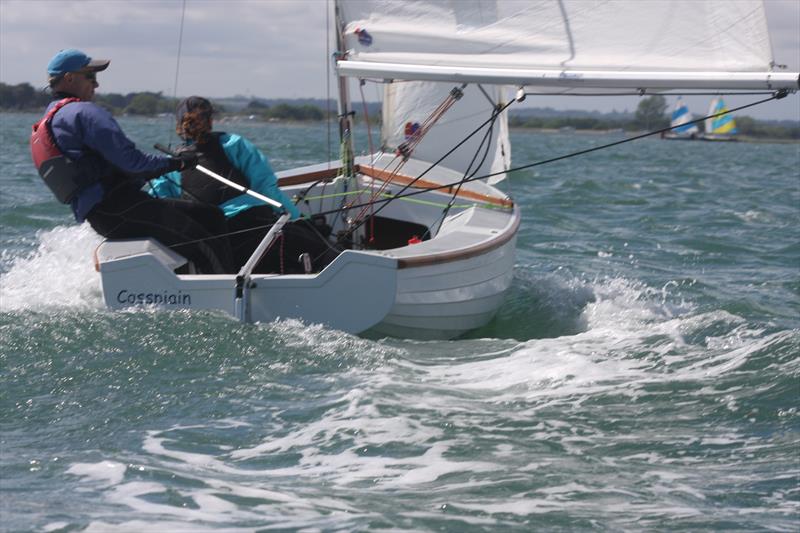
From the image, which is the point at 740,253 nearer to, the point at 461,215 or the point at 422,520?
the point at 461,215

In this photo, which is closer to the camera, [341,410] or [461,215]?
[341,410]

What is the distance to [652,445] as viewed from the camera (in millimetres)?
3859

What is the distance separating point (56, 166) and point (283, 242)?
1087mm

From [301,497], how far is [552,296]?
12.2 ft

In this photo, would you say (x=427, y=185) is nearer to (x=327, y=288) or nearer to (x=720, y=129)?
(x=327, y=288)

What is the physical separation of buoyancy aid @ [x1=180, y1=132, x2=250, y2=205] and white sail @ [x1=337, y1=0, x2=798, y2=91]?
0.71 meters

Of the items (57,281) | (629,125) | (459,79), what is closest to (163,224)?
(57,281)

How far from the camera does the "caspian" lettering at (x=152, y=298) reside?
4.95 meters

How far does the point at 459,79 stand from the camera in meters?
5.32

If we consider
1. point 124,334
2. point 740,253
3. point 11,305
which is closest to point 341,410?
point 124,334

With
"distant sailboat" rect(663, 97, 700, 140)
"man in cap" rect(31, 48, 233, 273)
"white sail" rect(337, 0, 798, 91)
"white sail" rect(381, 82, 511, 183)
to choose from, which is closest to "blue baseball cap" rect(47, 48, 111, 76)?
"man in cap" rect(31, 48, 233, 273)

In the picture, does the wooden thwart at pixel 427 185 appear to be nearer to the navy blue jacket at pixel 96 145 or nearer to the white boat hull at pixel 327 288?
the white boat hull at pixel 327 288

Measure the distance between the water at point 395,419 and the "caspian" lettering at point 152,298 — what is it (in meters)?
0.06

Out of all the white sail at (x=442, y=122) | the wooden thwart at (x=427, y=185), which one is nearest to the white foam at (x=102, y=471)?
the wooden thwart at (x=427, y=185)
